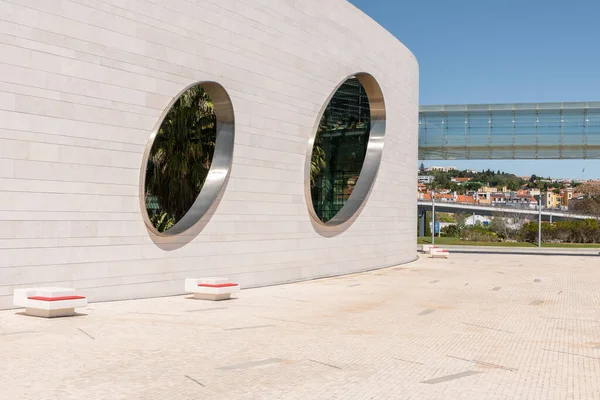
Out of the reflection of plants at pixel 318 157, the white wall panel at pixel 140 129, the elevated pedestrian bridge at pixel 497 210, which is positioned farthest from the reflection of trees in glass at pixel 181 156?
the elevated pedestrian bridge at pixel 497 210

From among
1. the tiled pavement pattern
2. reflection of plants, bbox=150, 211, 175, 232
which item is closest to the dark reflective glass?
reflection of plants, bbox=150, 211, 175, 232

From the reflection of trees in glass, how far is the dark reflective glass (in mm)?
4166

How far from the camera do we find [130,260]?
13.7 metres

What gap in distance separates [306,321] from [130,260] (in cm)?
390

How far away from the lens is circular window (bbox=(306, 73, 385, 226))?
22.7 metres

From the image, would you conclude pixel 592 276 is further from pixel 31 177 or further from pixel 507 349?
pixel 31 177

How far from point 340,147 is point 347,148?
0.24 metres

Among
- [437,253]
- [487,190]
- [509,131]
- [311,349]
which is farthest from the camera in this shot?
[487,190]

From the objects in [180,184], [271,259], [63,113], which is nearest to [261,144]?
[271,259]

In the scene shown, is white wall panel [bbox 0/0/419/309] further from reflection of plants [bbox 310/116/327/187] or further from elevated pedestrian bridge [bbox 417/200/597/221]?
elevated pedestrian bridge [bbox 417/200/597/221]

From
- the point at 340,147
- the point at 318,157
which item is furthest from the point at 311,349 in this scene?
the point at 340,147

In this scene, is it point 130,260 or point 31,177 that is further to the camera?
point 130,260

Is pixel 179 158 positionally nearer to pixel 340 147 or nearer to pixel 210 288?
pixel 340 147

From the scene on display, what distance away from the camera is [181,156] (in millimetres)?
20141
